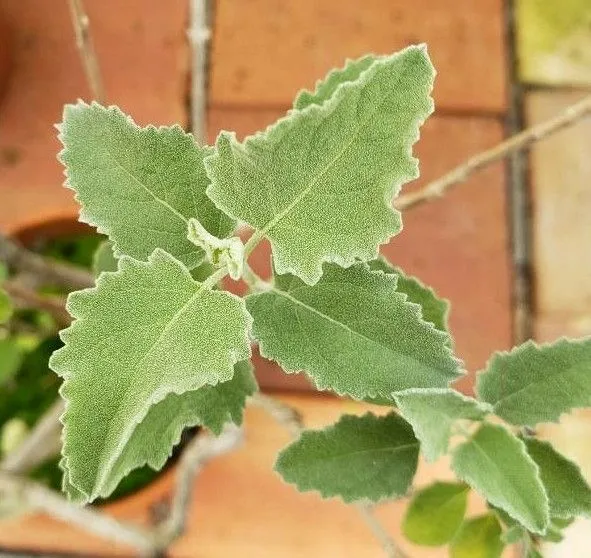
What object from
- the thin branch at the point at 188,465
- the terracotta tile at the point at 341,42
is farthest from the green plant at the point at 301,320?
the terracotta tile at the point at 341,42

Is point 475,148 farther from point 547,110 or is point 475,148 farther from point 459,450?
point 459,450

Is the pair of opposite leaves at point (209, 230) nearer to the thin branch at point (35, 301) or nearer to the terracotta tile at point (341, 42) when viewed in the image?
the thin branch at point (35, 301)

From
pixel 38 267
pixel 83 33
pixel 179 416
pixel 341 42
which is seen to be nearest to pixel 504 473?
pixel 179 416

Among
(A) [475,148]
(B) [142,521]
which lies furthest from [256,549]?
(A) [475,148]

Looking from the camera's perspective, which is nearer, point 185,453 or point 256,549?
point 185,453

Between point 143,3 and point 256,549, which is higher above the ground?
point 143,3

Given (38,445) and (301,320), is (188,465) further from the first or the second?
(301,320)
